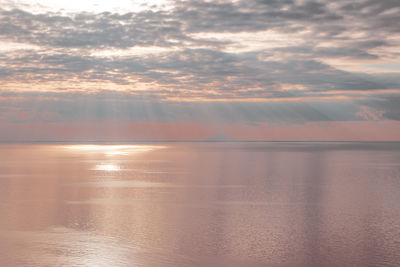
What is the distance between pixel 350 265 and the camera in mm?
14055

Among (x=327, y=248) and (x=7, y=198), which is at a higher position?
(x=327, y=248)

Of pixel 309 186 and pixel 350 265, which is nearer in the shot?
pixel 350 265

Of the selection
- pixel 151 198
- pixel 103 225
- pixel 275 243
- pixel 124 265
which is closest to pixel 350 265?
pixel 275 243

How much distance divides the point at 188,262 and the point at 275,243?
13.4ft

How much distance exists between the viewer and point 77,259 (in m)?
14.4

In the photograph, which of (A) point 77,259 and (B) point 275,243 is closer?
(A) point 77,259

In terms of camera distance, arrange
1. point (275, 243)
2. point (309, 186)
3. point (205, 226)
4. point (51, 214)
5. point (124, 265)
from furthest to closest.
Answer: point (309, 186) < point (51, 214) < point (205, 226) < point (275, 243) < point (124, 265)

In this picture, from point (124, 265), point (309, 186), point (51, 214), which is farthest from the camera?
point (309, 186)

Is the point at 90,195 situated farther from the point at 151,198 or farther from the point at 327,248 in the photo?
the point at 327,248

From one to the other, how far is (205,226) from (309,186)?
768 inches

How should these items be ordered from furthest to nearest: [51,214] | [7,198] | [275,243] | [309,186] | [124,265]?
[309,186], [7,198], [51,214], [275,243], [124,265]

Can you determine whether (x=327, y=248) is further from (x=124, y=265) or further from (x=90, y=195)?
(x=90, y=195)

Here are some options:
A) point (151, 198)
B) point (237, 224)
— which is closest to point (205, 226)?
point (237, 224)

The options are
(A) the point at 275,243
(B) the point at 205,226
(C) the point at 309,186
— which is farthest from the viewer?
(C) the point at 309,186
